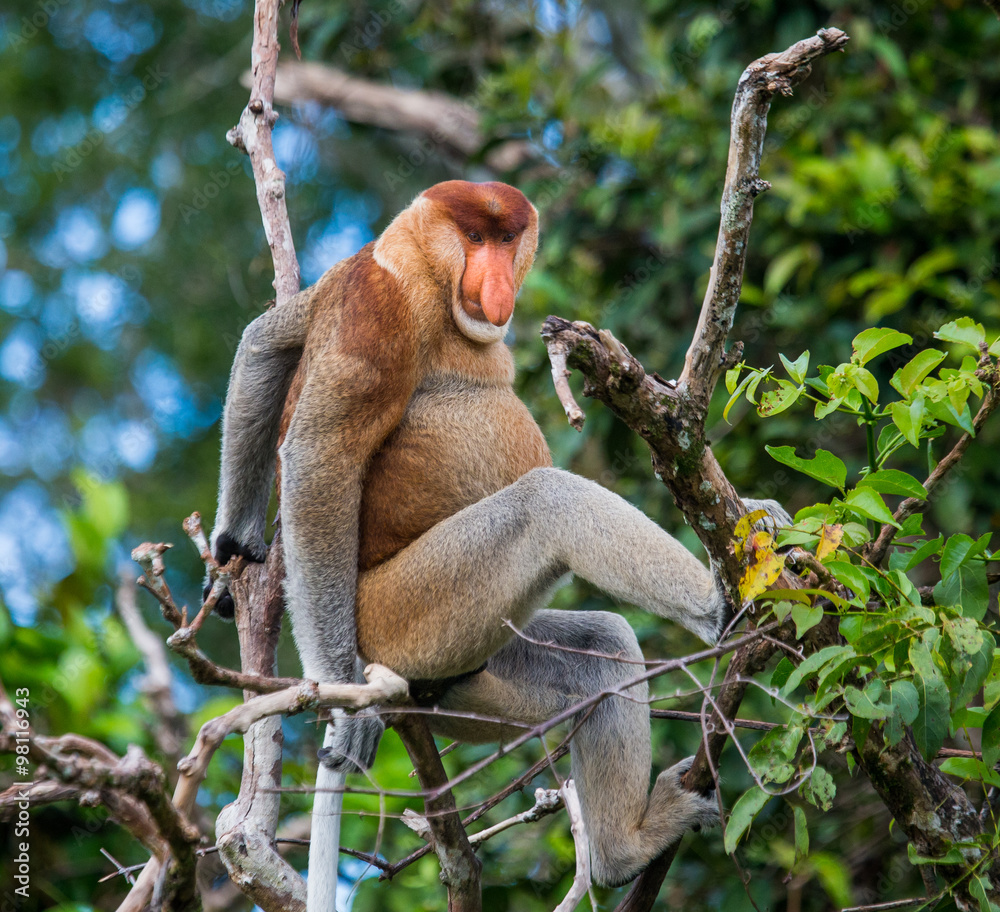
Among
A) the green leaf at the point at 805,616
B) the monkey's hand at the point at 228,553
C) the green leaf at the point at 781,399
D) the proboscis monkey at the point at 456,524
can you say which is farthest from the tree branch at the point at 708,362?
the monkey's hand at the point at 228,553

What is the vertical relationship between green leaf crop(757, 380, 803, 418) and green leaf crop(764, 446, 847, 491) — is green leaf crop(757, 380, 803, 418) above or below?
above

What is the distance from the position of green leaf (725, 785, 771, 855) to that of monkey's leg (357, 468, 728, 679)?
553 mm

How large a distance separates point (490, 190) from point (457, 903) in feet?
6.54

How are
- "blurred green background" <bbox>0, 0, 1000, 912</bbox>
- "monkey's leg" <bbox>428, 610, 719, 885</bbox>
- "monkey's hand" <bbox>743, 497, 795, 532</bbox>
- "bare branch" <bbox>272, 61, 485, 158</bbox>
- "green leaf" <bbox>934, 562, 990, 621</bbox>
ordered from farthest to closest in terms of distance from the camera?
"bare branch" <bbox>272, 61, 485, 158</bbox>, "blurred green background" <bbox>0, 0, 1000, 912</bbox>, "monkey's leg" <bbox>428, 610, 719, 885</bbox>, "monkey's hand" <bbox>743, 497, 795, 532</bbox>, "green leaf" <bbox>934, 562, 990, 621</bbox>

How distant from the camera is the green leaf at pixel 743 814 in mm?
1859

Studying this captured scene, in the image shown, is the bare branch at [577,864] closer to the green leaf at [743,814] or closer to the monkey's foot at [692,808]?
the green leaf at [743,814]

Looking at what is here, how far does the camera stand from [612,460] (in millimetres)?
4371

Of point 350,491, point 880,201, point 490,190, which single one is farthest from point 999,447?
point 350,491

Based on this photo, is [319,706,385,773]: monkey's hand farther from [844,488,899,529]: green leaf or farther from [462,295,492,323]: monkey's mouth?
[844,488,899,529]: green leaf

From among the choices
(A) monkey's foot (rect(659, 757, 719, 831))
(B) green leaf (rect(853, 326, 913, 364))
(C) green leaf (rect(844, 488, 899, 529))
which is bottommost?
(A) monkey's foot (rect(659, 757, 719, 831))

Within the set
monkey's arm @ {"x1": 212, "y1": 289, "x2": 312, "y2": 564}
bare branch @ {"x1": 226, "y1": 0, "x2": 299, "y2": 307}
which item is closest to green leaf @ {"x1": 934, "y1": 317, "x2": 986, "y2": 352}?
monkey's arm @ {"x1": 212, "y1": 289, "x2": 312, "y2": 564}

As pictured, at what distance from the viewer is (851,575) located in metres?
1.87

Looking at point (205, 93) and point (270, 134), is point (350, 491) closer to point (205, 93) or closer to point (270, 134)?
point (270, 134)

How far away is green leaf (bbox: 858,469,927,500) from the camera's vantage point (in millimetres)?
1992
